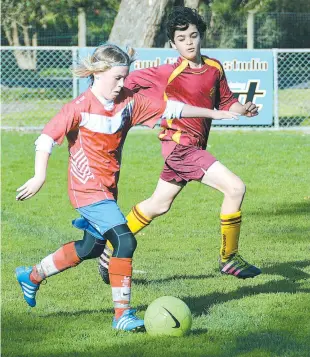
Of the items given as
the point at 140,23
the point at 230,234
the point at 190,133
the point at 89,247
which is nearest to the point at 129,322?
the point at 89,247

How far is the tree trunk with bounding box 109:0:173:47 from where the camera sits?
20781mm

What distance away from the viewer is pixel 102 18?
114 ft

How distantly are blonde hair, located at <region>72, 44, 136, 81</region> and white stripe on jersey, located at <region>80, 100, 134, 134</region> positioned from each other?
28 cm

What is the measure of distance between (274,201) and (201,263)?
354 cm

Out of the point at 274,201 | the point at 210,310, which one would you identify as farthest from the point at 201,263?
the point at 274,201

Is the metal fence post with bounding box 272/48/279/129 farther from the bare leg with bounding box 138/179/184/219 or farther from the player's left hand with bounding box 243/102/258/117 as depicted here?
the player's left hand with bounding box 243/102/258/117

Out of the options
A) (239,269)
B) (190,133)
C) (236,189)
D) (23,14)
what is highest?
(190,133)

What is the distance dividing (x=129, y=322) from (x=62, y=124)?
128 centimetres

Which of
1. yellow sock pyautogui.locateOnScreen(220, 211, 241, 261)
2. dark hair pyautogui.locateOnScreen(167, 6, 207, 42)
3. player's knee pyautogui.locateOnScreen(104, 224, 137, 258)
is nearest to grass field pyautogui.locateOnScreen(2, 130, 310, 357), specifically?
yellow sock pyautogui.locateOnScreen(220, 211, 241, 261)

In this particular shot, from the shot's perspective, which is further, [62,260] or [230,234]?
[230,234]

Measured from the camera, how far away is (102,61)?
5.99m

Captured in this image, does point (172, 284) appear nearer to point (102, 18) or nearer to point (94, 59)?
point (94, 59)

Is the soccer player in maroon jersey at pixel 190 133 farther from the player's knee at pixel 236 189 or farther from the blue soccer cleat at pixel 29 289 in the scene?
the blue soccer cleat at pixel 29 289

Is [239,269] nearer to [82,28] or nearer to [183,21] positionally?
[183,21]
